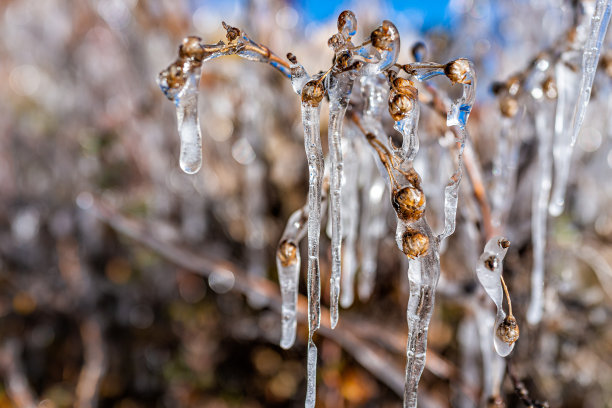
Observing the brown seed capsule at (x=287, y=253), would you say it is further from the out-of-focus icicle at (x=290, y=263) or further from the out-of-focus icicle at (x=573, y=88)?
the out-of-focus icicle at (x=573, y=88)

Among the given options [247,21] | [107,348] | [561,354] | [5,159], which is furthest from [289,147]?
[5,159]

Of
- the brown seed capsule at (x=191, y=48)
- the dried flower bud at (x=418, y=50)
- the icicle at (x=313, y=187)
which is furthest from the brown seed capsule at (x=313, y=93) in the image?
the dried flower bud at (x=418, y=50)

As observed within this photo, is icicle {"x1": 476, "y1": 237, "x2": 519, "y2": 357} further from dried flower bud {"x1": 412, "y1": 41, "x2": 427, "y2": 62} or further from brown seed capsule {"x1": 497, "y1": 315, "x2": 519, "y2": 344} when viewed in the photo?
dried flower bud {"x1": 412, "y1": 41, "x2": 427, "y2": 62}

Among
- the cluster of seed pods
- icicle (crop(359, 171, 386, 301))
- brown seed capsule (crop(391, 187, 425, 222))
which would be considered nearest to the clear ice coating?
the cluster of seed pods

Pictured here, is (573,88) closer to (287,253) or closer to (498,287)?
(498,287)

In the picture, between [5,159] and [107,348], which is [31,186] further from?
[107,348]

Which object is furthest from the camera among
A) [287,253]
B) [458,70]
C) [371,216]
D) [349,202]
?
[371,216]

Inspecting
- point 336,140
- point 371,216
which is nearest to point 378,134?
point 336,140

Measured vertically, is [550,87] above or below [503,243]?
above
